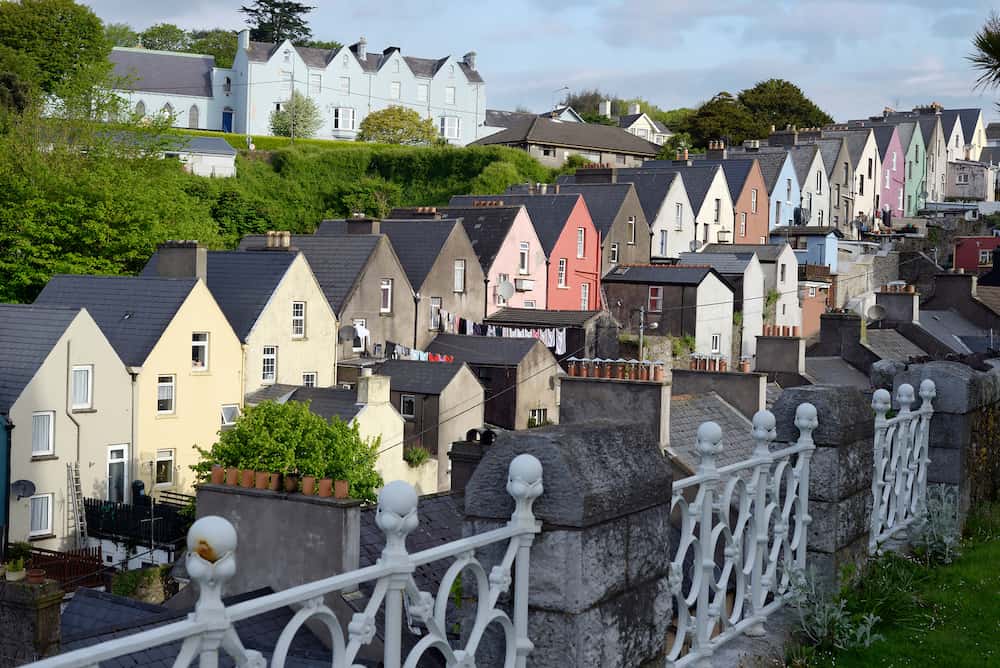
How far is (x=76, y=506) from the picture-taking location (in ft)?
110

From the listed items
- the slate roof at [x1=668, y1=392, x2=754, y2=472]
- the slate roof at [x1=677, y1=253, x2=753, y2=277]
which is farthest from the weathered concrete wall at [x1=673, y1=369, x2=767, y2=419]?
the slate roof at [x1=677, y1=253, x2=753, y2=277]

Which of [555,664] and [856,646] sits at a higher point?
[555,664]

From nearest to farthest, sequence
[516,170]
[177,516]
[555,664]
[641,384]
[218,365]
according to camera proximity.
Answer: [555,664], [641,384], [177,516], [218,365], [516,170]

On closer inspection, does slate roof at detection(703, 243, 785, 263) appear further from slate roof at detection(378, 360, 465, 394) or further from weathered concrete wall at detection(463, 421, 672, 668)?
weathered concrete wall at detection(463, 421, 672, 668)

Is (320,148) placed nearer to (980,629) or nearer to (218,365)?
(218,365)

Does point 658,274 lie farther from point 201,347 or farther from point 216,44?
point 216,44

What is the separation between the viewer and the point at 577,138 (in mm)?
82375

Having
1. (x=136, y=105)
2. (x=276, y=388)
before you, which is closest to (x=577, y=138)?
(x=136, y=105)

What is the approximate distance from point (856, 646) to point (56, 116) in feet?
210

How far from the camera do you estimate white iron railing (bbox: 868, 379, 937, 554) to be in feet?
27.7

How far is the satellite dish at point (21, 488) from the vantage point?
3181cm

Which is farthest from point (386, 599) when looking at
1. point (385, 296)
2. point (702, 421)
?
point (385, 296)

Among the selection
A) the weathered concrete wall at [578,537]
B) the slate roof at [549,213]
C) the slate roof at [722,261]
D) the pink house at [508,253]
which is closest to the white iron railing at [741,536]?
the weathered concrete wall at [578,537]

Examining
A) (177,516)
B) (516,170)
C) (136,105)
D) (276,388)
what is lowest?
(177,516)
